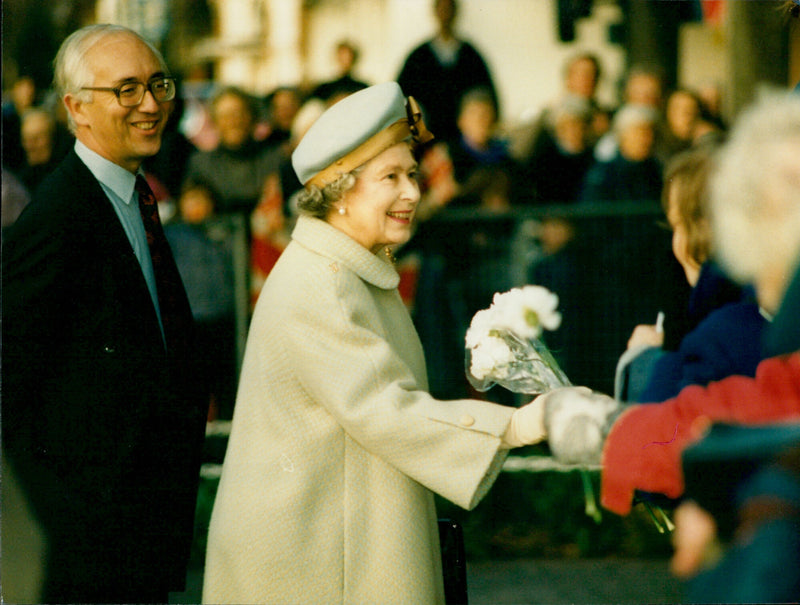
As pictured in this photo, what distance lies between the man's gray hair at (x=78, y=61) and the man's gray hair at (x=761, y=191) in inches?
83.3

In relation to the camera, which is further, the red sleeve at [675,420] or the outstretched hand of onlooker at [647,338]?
the outstretched hand of onlooker at [647,338]

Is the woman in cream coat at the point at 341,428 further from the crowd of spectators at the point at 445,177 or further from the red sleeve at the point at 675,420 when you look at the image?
the crowd of spectators at the point at 445,177

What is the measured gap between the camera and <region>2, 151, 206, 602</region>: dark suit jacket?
10.4ft

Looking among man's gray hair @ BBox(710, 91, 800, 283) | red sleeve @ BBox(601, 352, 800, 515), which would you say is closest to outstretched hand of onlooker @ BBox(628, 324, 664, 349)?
red sleeve @ BBox(601, 352, 800, 515)

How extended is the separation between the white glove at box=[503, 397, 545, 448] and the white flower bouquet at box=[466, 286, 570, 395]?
0.66 feet

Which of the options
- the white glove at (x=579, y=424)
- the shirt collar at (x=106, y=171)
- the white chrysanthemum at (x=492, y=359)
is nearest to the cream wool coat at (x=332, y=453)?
the white chrysanthemum at (x=492, y=359)

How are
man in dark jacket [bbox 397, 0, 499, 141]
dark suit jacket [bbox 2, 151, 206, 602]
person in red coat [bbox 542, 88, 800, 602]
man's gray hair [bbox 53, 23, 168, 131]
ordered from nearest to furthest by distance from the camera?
person in red coat [bbox 542, 88, 800, 602] → dark suit jacket [bbox 2, 151, 206, 602] → man's gray hair [bbox 53, 23, 168, 131] → man in dark jacket [bbox 397, 0, 499, 141]

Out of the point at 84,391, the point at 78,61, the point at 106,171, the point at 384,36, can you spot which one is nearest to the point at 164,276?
the point at 106,171

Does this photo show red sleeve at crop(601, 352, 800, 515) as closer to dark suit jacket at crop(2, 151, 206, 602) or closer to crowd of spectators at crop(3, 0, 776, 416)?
dark suit jacket at crop(2, 151, 206, 602)

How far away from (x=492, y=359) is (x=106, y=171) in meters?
1.31

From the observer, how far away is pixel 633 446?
2211 mm

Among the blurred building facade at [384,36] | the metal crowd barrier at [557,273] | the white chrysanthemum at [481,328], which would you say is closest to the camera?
the white chrysanthemum at [481,328]

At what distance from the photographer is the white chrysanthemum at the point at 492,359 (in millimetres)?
2971

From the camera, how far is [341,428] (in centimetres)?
288
